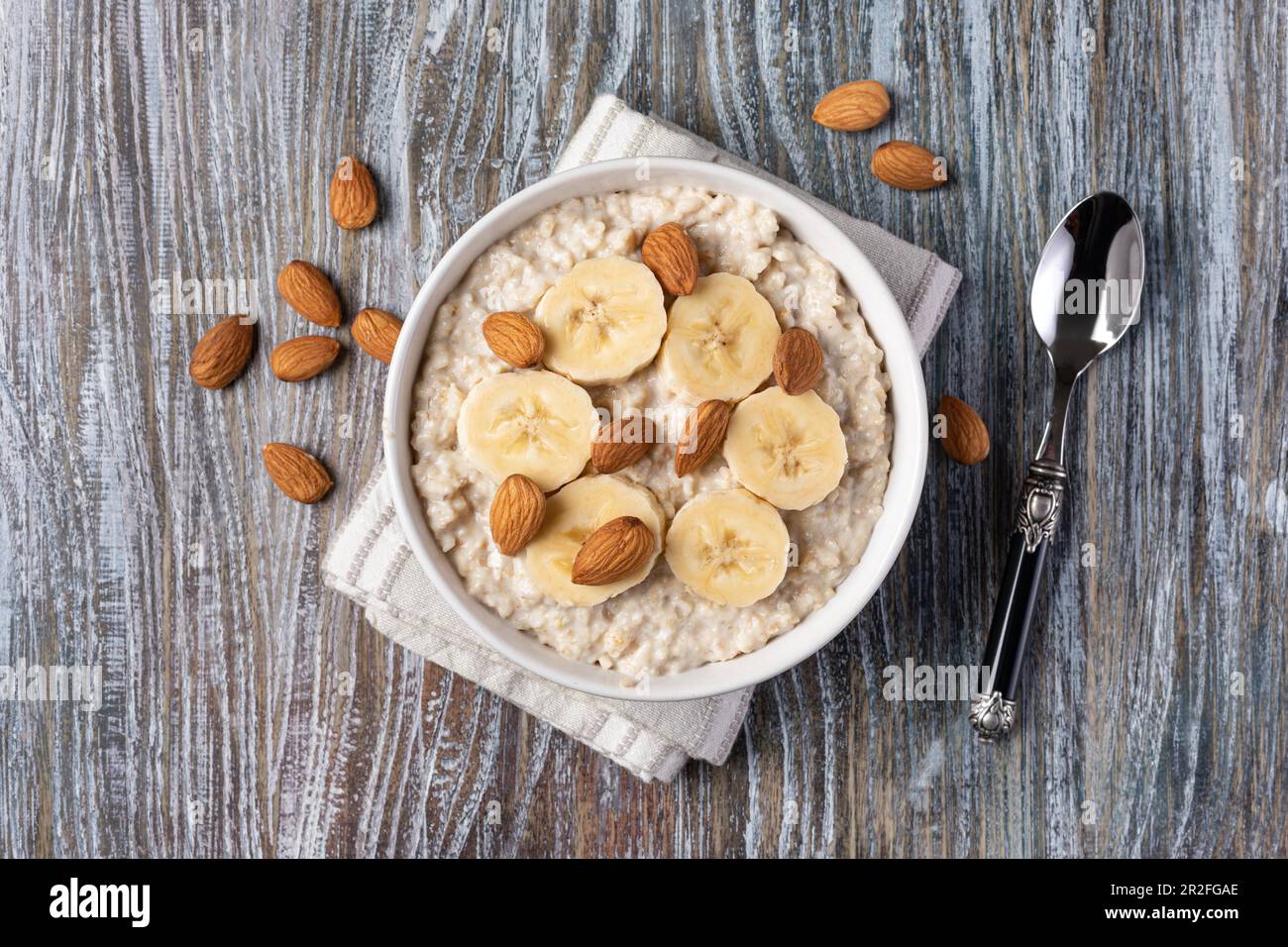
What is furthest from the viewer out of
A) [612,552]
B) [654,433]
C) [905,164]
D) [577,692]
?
[905,164]

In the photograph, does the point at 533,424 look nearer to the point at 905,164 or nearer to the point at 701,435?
the point at 701,435

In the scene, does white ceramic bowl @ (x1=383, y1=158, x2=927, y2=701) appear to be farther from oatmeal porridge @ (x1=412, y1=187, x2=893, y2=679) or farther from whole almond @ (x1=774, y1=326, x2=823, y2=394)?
whole almond @ (x1=774, y1=326, x2=823, y2=394)

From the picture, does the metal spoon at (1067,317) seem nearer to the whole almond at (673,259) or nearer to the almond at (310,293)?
the whole almond at (673,259)

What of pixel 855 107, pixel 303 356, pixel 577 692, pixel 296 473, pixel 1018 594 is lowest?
pixel 577 692

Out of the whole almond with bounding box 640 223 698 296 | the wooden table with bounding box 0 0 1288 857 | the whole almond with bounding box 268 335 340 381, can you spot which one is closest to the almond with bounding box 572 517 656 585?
the whole almond with bounding box 640 223 698 296

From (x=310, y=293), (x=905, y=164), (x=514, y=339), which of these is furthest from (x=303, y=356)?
(x=905, y=164)
